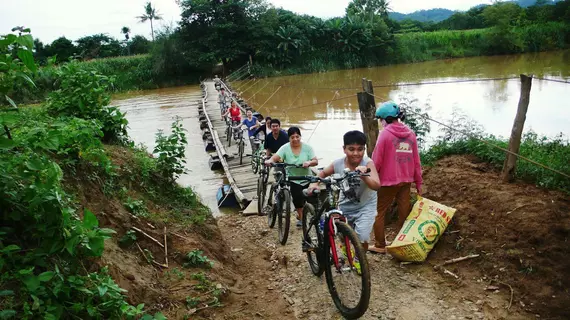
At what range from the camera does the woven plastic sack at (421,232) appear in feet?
14.4

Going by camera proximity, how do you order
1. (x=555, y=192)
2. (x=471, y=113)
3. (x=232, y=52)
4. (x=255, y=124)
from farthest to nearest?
(x=232, y=52)
(x=471, y=113)
(x=255, y=124)
(x=555, y=192)

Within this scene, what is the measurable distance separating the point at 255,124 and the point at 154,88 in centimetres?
3090

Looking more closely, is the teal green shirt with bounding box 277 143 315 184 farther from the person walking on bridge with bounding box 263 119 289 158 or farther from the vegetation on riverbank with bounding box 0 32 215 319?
the vegetation on riverbank with bounding box 0 32 215 319

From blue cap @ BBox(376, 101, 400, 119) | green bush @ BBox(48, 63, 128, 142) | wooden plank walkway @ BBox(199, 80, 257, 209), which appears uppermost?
green bush @ BBox(48, 63, 128, 142)

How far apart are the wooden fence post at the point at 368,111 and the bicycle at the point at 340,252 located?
217 centimetres

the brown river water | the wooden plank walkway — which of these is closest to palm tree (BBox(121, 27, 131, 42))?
the brown river water

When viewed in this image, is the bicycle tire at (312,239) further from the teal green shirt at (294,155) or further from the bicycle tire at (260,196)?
the bicycle tire at (260,196)

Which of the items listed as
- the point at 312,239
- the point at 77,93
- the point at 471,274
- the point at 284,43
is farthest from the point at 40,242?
the point at 284,43

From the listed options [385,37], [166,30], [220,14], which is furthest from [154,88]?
[385,37]

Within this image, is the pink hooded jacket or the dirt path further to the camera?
the pink hooded jacket

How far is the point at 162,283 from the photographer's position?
3465 millimetres

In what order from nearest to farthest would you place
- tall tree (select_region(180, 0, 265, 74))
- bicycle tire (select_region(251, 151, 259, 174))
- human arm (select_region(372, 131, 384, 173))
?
human arm (select_region(372, 131, 384, 173)) → bicycle tire (select_region(251, 151, 259, 174)) → tall tree (select_region(180, 0, 265, 74))

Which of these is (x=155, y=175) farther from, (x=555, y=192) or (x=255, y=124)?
(x=255, y=124)

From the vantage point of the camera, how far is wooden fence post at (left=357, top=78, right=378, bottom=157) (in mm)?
5816
